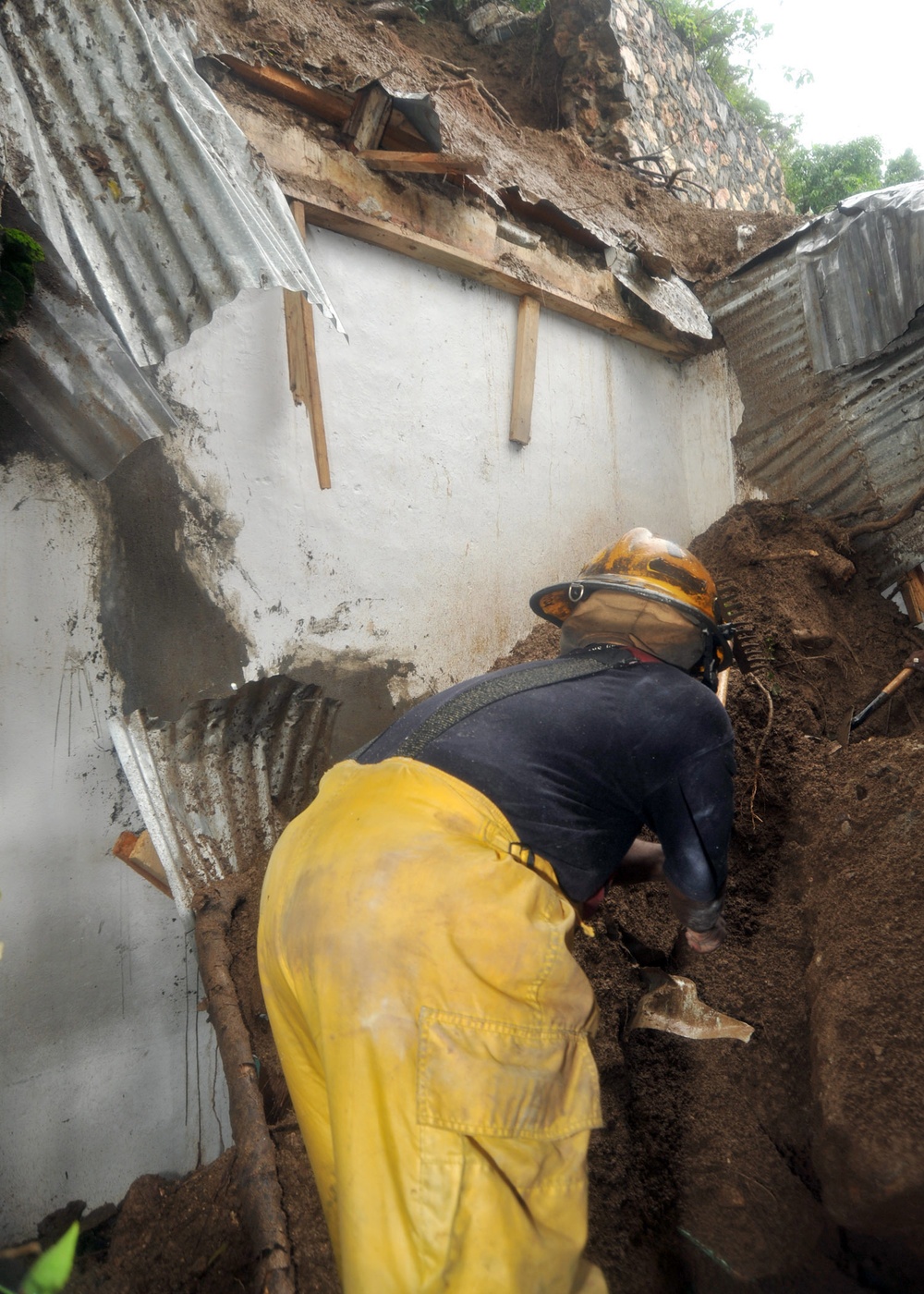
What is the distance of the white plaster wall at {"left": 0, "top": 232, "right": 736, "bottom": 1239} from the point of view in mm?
2580

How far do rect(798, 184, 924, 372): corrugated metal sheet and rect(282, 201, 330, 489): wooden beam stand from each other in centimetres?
331

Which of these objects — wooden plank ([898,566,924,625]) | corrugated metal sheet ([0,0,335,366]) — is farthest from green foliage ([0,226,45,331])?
wooden plank ([898,566,924,625])

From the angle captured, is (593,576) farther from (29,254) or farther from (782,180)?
(782,180)

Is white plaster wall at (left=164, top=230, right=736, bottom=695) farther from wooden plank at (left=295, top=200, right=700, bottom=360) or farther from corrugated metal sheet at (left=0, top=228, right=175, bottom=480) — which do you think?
corrugated metal sheet at (left=0, top=228, right=175, bottom=480)

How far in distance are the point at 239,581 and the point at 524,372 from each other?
2234 millimetres

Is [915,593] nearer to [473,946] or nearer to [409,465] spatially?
[409,465]

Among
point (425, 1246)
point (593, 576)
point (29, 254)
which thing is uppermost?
point (29, 254)

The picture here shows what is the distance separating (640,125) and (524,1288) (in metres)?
7.53

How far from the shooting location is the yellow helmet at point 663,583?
2.28 m

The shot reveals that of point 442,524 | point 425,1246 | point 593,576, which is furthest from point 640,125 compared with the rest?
point 425,1246

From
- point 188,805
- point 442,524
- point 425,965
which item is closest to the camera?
point 425,965

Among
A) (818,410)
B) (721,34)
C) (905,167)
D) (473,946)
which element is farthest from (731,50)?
(473,946)

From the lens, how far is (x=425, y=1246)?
1.38 meters

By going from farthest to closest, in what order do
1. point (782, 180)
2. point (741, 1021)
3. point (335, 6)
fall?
point (782, 180), point (335, 6), point (741, 1021)
